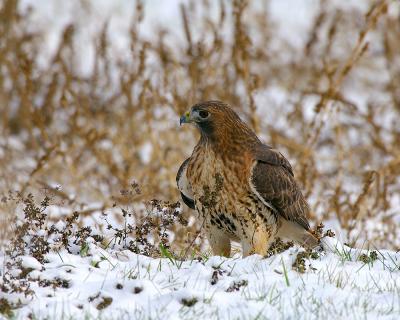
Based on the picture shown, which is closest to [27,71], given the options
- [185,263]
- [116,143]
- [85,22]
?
[116,143]

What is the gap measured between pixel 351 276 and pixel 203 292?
0.97 m

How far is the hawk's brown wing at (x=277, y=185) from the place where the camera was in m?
5.34

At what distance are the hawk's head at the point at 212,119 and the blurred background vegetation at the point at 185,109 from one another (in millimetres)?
641

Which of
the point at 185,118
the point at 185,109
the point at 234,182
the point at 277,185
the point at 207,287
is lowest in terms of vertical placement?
the point at 207,287

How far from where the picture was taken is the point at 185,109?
24.8 feet

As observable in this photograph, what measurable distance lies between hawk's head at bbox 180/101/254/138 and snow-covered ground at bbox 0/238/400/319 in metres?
0.98

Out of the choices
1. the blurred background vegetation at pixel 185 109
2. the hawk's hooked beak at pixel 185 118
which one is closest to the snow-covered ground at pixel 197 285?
the blurred background vegetation at pixel 185 109

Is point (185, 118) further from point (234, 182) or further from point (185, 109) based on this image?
point (185, 109)

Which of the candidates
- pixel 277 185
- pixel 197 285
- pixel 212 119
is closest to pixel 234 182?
pixel 277 185

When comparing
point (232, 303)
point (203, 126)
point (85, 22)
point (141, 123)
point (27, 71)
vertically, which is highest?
point (85, 22)

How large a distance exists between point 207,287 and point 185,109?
347 centimetres

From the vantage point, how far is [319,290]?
4191mm

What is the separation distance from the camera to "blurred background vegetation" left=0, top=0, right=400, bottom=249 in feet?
24.6

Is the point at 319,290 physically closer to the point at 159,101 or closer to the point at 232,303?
the point at 232,303
